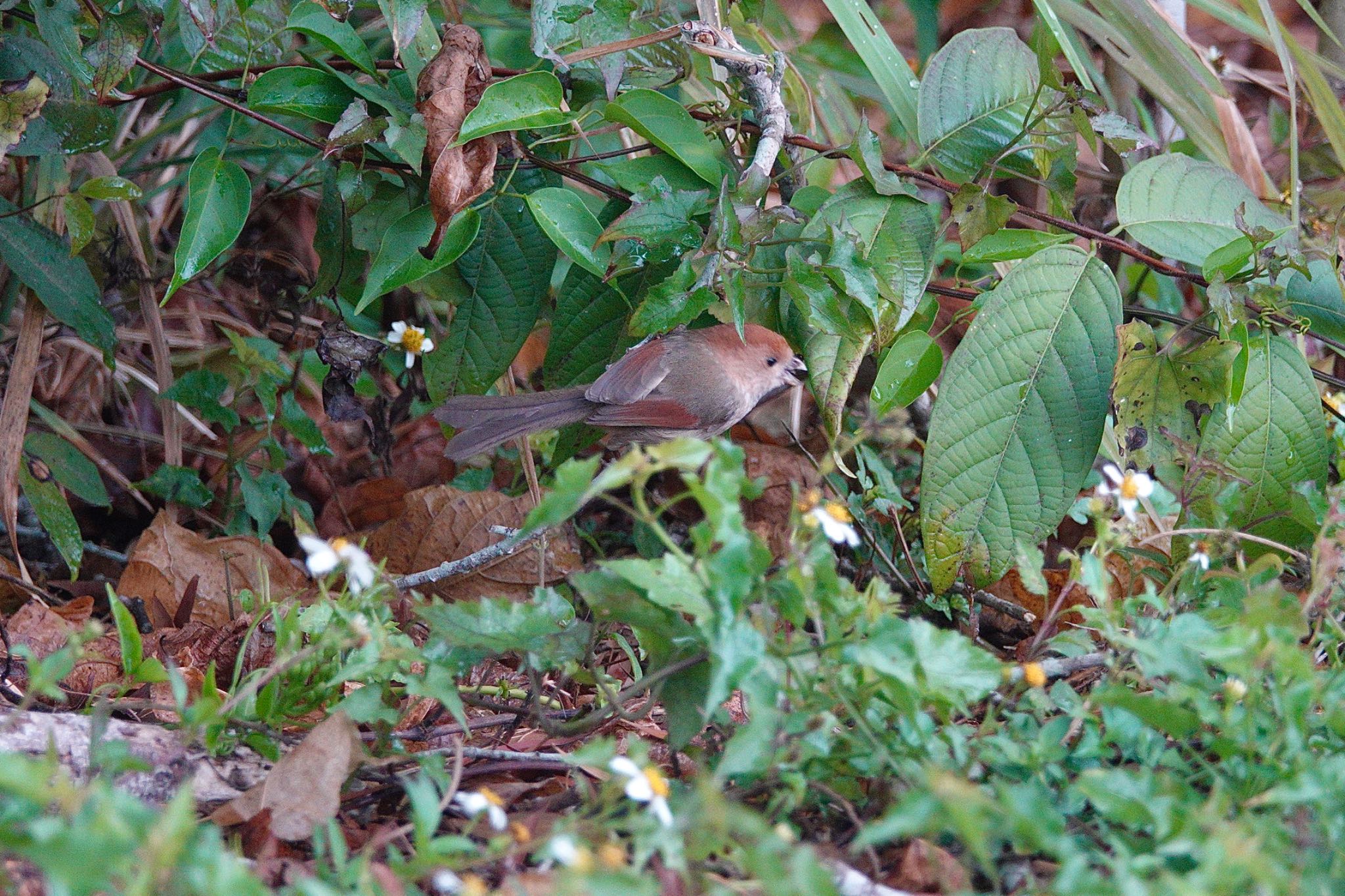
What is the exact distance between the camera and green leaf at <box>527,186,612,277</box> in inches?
91.7

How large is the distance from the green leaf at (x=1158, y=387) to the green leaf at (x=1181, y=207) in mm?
202

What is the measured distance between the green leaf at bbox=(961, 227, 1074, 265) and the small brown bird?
1.63 ft

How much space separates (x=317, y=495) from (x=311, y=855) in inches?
94.3

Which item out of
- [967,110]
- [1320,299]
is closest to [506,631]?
[967,110]

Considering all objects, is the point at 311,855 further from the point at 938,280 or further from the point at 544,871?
the point at 938,280

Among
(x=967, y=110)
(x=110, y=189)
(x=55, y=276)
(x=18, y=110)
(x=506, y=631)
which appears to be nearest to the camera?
(x=506, y=631)

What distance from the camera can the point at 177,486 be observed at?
3014 mm

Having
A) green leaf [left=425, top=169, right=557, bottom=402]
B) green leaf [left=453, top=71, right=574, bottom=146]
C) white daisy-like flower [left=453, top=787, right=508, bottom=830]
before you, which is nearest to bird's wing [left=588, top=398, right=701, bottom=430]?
green leaf [left=425, top=169, right=557, bottom=402]

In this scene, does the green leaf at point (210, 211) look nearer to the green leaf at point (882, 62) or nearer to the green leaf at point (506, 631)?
the green leaf at point (506, 631)

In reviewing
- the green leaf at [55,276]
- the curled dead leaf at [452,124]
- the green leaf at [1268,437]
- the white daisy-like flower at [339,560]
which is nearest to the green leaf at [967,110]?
the green leaf at [1268,437]

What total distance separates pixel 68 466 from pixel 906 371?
1.98 meters

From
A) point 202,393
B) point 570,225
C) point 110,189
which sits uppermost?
point 110,189

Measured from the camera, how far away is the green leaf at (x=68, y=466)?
9.34 ft

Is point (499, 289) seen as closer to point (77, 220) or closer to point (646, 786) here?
point (77, 220)
